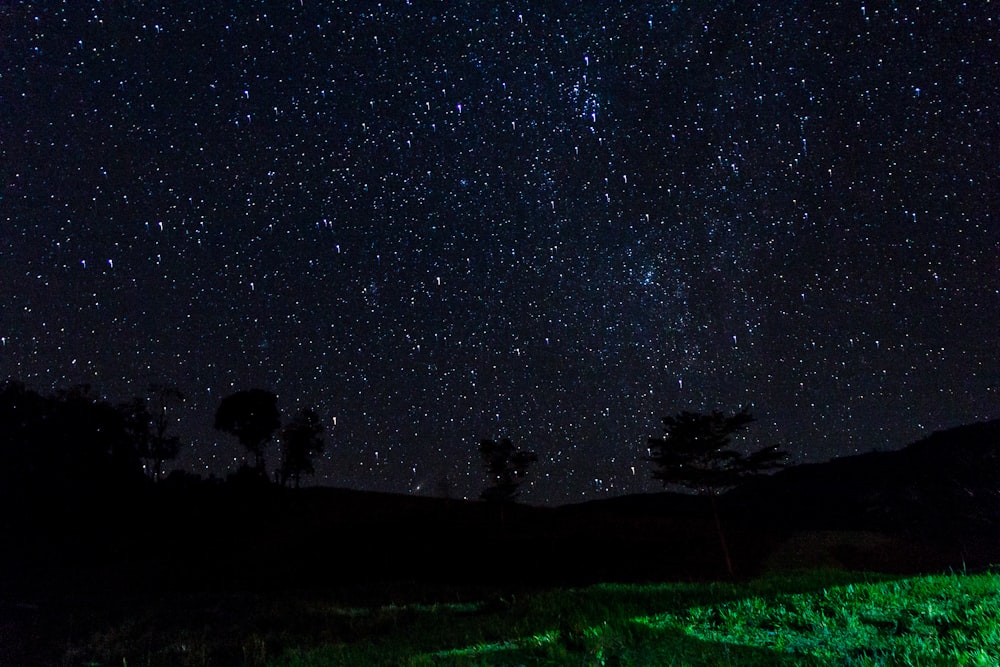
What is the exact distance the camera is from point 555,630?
314 inches

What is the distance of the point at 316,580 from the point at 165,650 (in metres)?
24.4

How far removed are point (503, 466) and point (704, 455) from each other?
18.2 metres

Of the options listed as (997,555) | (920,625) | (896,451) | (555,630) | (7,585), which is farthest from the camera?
(896,451)

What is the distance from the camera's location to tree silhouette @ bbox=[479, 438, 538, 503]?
48.8 m

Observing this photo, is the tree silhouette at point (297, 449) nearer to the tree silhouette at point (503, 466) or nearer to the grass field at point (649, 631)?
the tree silhouette at point (503, 466)

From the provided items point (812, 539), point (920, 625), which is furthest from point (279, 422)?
point (920, 625)

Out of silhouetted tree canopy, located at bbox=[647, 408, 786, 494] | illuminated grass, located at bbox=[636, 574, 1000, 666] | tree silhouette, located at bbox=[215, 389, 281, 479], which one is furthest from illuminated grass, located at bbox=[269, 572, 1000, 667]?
tree silhouette, located at bbox=[215, 389, 281, 479]

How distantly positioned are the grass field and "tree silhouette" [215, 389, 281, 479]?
174 ft

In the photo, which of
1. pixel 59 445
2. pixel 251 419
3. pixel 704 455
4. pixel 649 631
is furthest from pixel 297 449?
pixel 649 631

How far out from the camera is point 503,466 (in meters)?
49.1

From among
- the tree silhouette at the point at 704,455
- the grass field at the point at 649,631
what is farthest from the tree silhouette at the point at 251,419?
the grass field at the point at 649,631

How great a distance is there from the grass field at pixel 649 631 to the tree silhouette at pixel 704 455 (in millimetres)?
21603

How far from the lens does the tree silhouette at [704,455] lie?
34125 mm

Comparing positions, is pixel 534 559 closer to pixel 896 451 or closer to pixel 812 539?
pixel 812 539
